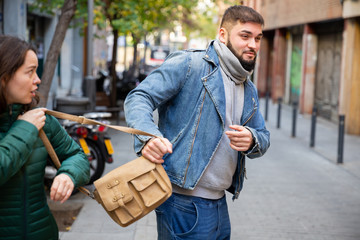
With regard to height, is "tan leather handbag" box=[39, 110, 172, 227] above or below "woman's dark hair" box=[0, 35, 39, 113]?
below

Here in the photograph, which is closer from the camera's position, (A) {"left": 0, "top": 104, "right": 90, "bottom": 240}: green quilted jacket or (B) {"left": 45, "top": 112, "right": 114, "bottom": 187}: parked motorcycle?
(A) {"left": 0, "top": 104, "right": 90, "bottom": 240}: green quilted jacket

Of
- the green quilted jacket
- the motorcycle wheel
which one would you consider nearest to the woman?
the green quilted jacket

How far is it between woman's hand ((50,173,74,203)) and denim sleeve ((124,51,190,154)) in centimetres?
42

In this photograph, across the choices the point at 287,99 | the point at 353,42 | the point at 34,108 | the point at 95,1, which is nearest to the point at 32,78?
the point at 34,108

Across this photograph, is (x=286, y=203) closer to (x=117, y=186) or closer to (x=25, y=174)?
(x=117, y=186)

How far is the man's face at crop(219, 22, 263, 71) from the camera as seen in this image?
2.86 m

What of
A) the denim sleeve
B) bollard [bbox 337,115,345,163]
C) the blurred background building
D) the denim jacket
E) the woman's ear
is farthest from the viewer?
the blurred background building

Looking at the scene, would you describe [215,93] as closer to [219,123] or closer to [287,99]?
[219,123]

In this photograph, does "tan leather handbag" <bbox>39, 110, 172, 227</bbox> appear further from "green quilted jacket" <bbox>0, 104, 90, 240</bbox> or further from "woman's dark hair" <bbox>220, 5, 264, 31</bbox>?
"woman's dark hair" <bbox>220, 5, 264, 31</bbox>

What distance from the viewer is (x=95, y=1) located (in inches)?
509

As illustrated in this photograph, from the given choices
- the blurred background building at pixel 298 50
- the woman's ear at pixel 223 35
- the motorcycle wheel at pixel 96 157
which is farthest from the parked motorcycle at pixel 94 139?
the woman's ear at pixel 223 35

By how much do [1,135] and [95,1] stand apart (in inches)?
442

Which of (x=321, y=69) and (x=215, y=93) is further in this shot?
(x=321, y=69)

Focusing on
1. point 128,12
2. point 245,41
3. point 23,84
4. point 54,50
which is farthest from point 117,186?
point 128,12
